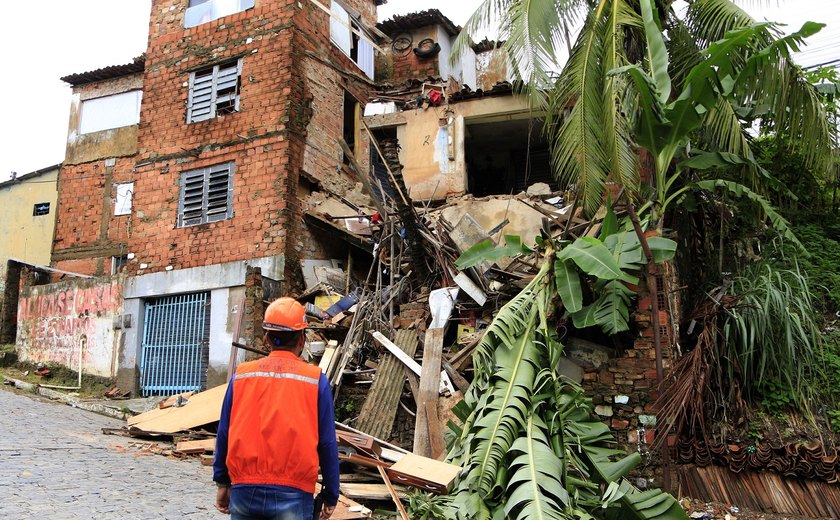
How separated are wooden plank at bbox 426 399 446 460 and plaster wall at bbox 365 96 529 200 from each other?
545 centimetres

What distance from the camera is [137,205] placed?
13984 mm

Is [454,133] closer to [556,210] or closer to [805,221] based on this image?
[556,210]

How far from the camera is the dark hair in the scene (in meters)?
3.10

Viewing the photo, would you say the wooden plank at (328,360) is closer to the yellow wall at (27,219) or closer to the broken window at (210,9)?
the broken window at (210,9)

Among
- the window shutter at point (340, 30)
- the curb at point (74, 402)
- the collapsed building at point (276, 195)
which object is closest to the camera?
the curb at point (74, 402)

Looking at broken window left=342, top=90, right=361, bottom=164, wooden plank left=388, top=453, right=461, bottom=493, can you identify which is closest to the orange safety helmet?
wooden plank left=388, top=453, right=461, bottom=493

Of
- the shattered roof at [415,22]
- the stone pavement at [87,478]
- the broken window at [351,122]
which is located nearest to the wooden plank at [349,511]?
the stone pavement at [87,478]

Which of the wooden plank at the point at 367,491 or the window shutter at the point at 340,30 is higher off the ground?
the window shutter at the point at 340,30

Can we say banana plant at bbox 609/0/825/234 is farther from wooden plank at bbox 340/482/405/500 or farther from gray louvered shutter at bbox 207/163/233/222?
gray louvered shutter at bbox 207/163/233/222

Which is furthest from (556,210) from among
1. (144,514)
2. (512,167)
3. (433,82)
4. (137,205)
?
(137,205)

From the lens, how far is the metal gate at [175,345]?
12.4 meters

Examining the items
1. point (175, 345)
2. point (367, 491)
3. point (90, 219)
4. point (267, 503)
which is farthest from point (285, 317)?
point (90, 219)

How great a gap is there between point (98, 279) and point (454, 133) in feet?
27.4

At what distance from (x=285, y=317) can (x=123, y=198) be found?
16.3 m
